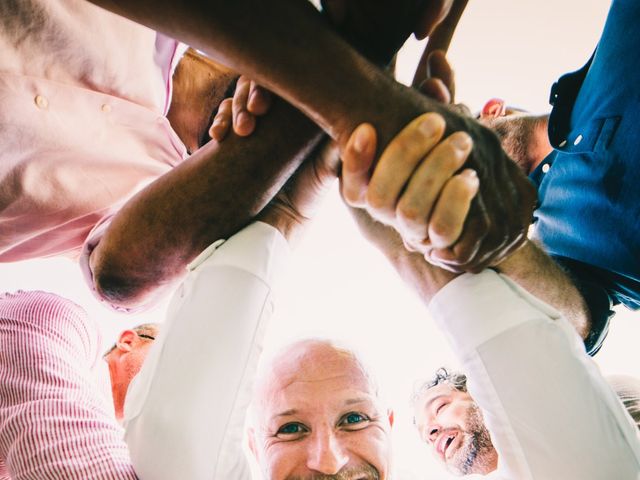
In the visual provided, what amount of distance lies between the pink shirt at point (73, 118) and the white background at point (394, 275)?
43.7 inches

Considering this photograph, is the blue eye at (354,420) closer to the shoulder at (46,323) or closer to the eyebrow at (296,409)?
the eyebrow at (296,409)

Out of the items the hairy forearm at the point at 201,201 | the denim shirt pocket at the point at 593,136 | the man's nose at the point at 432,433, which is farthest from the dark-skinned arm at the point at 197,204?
the man's nose at the point at 432,433

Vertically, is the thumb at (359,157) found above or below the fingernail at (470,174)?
below

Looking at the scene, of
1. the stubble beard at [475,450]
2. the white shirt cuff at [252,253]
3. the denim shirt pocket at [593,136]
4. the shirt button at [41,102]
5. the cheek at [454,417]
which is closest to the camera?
the white shirt cuff at [252,253]

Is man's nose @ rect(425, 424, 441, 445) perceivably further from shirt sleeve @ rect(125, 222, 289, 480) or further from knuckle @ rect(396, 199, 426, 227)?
knuckle @ rect(396, 199, 426, 227)

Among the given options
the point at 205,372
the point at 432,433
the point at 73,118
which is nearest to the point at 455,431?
the point at 432,433

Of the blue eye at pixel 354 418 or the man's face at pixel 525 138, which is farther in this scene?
the man's face at pixel 525 138

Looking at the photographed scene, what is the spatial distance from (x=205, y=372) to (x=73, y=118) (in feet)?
1.93

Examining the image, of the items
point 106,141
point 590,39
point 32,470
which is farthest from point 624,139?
point 590,39

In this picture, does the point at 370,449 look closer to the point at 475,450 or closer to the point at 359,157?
the point at 359,157

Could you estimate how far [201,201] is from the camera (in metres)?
0.69

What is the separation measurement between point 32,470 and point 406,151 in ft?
3.26

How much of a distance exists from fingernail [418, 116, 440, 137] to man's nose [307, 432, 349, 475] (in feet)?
3.13

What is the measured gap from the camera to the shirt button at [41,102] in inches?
31.6
